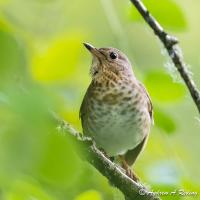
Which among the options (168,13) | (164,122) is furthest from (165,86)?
(168,13)

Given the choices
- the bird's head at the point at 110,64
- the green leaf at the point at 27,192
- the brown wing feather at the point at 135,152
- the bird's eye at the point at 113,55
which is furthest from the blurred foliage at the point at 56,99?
the bird's eye at the point at 113,55

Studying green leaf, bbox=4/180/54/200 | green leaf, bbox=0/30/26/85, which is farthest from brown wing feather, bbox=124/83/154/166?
green leaf, bbox=0/30/26/85

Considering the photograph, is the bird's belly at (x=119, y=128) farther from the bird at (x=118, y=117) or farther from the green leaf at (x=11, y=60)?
the green leaf at (x=11, y=60)

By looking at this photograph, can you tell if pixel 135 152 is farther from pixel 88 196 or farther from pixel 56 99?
pixel 56 99

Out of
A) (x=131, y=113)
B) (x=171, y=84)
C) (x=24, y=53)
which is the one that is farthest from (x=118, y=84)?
(x=24, y=53)

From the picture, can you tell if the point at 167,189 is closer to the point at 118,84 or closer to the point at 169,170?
the point at 169,170

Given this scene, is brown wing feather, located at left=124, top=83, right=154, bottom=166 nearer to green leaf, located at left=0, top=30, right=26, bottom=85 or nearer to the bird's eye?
the bird's eye
